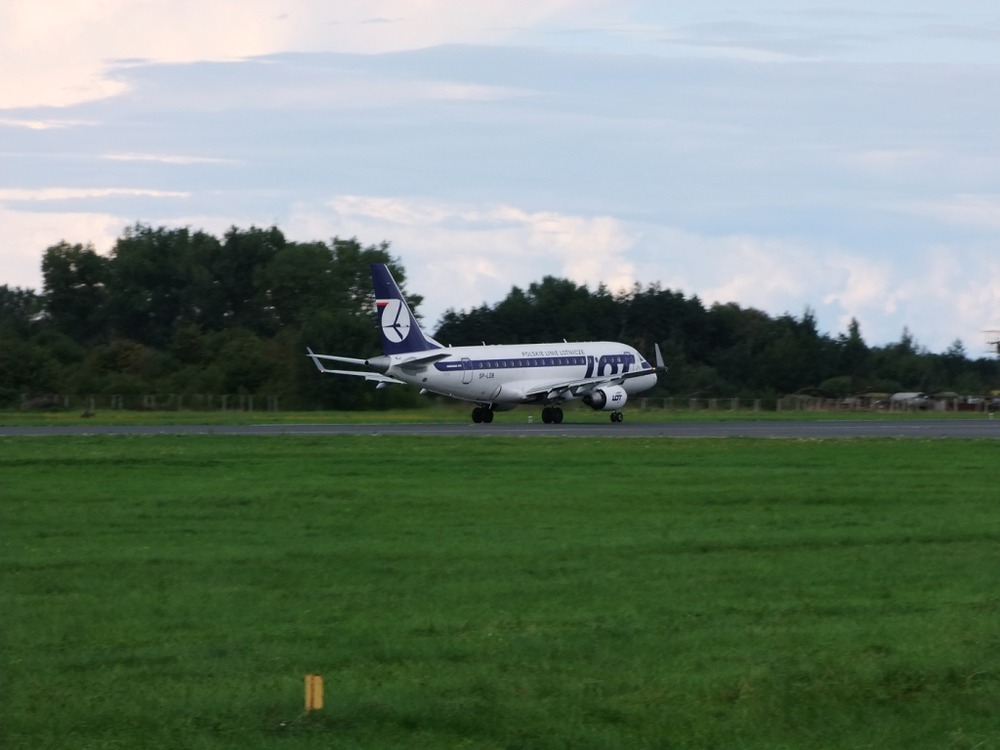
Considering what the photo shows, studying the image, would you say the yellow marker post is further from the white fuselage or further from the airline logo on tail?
the airline logo on tail

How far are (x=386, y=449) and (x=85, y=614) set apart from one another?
80.2 ft

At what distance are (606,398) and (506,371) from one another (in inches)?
169

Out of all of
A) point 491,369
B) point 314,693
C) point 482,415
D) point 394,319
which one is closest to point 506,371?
point 491,369

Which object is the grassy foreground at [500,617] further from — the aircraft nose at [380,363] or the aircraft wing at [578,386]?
the aircraft wing at [578,386]

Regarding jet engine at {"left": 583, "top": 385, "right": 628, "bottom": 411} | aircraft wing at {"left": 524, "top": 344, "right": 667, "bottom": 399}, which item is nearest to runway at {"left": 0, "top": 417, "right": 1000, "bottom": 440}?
jet engine at {"left": 583, "top": 385, "right": 628, "bottom": 411}

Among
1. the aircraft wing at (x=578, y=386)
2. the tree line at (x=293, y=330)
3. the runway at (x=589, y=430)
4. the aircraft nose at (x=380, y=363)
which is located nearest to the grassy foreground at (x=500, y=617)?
the runway at (x=589, y=430)

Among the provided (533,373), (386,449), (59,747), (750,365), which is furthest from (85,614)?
(750,365)

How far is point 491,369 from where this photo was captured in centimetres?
5709

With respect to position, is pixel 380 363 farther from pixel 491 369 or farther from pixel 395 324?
pixel 491 369

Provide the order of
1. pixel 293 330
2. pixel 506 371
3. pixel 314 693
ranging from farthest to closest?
pixel 293 330 → pixel 506 371 → pixel 314 693

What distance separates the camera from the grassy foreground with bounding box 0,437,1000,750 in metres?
9.79

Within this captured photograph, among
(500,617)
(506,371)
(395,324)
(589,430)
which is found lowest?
(500,617)

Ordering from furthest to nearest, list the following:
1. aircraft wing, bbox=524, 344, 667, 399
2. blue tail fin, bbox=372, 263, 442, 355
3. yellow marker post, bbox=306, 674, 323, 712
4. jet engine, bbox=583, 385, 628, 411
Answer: jet engine, bbox=583, 385, 628, 411
aircraft wing, bbox=524, 344, 667, 399
blue tail fin, bbox=372, 263, 442, 355
yellow marker post, bbox=306, 674, 323, 712

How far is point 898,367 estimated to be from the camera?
124 m
